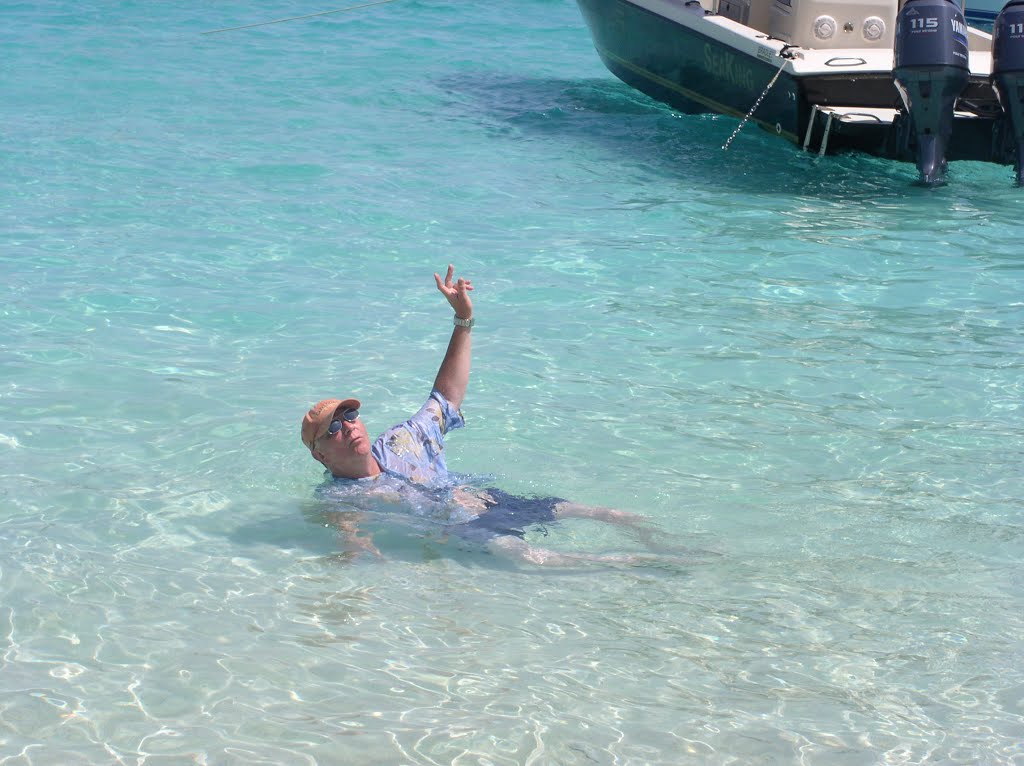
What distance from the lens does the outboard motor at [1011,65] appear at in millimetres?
9438

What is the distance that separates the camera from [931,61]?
9.33 meters

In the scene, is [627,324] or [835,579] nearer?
[835,579]

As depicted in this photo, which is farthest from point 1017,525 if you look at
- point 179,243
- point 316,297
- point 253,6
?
point 253,6

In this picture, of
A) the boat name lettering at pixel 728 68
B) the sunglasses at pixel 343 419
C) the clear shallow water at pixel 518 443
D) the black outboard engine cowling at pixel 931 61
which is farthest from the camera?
the boat name lettering at pixel 728 68

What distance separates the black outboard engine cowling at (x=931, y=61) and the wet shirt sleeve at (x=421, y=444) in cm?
620

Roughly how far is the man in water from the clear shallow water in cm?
11

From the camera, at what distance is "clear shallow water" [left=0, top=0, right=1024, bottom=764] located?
3.61 meters

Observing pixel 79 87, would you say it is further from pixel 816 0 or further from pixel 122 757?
pixel 122 757

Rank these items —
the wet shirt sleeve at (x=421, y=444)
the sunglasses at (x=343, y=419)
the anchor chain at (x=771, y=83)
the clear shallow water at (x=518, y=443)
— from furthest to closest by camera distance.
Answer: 1. the anchor chain at (x=771, y=83)
2. the wet shirt sleeve at (x=421, y=444)
3. the sunglasses at (x=343, y=419)
4. the clear shallow water at (x=518, y=443)

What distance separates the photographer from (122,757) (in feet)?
11.0

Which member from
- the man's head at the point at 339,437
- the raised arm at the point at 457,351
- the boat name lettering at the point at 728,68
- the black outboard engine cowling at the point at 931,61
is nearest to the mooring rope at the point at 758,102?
the boat name lettering at the point at 728,68

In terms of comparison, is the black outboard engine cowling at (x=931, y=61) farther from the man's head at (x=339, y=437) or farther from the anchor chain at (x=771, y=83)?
the man's head at (x=339, y=437)

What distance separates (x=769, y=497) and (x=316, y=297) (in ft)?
11.2

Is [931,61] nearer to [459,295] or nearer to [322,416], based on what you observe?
[459,295]
